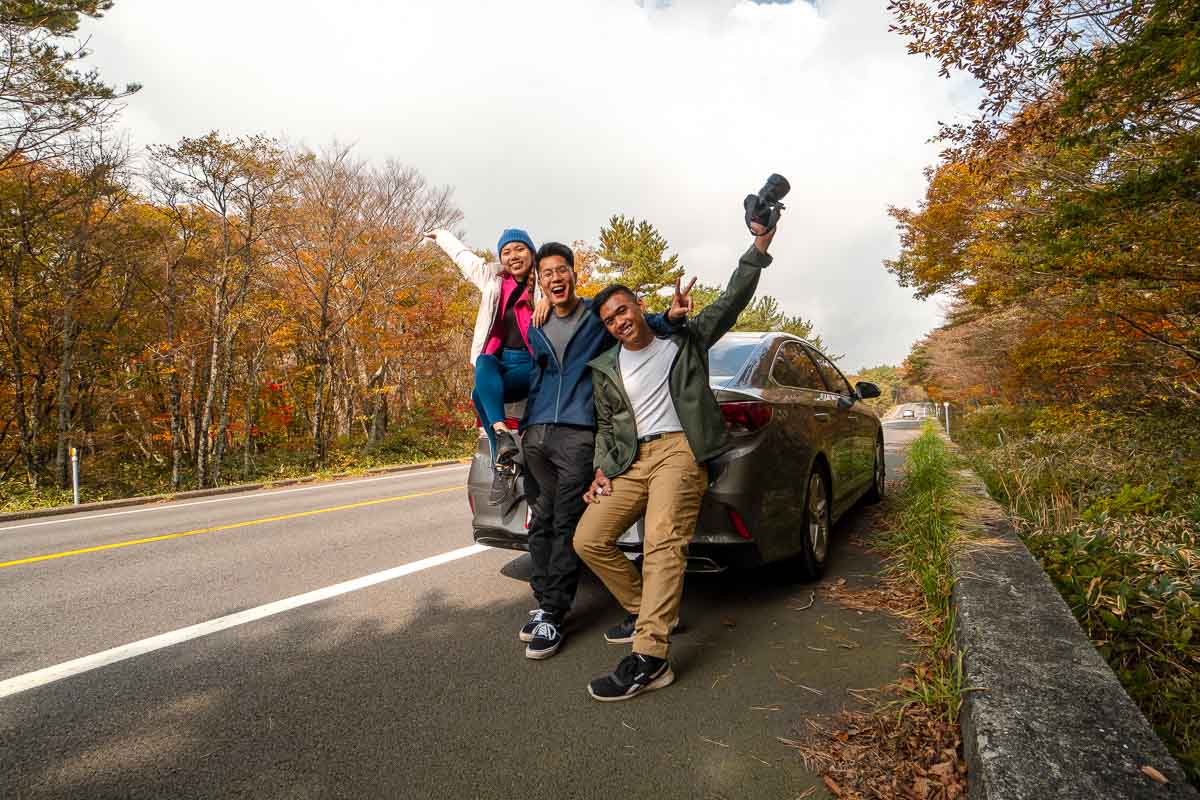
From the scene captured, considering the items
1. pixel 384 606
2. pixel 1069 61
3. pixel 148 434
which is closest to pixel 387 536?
pixel 384 606

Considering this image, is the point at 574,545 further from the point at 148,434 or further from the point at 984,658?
the point at 148,434

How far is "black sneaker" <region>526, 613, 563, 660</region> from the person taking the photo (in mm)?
2867

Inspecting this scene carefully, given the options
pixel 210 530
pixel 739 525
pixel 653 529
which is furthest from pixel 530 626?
pixel 210 530

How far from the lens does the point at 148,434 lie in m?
20.4

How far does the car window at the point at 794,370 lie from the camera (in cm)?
386

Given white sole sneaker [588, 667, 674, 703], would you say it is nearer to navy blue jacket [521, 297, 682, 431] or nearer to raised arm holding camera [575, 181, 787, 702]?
raised arm holding camera [575, 181, 787, 702]

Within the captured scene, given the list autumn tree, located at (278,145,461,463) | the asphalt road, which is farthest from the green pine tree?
the asphalt road

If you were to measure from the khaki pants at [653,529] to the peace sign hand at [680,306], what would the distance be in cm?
55

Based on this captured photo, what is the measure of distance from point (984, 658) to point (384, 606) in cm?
313

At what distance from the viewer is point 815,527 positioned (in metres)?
3.86

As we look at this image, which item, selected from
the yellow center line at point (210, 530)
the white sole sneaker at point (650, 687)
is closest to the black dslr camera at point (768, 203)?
the white sole sneaker at point (650, 687)

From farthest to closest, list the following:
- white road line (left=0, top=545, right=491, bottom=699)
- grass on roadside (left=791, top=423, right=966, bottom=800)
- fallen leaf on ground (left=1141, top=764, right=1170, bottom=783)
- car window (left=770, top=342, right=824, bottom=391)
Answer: car window (left=770, top=342, right=824, bottom=391)
white road line (left=0, top=545, right=491, bottom=699)
grass on roadside (left=791, top=423, right=966, bottom=800)
fallen leaf on ground (left=1141, top=764, right=1170, bottom=783)

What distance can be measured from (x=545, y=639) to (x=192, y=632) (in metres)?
2.06

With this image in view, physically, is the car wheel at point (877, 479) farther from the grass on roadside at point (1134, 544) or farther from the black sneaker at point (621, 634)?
the black sneaker at point (621, 634)
